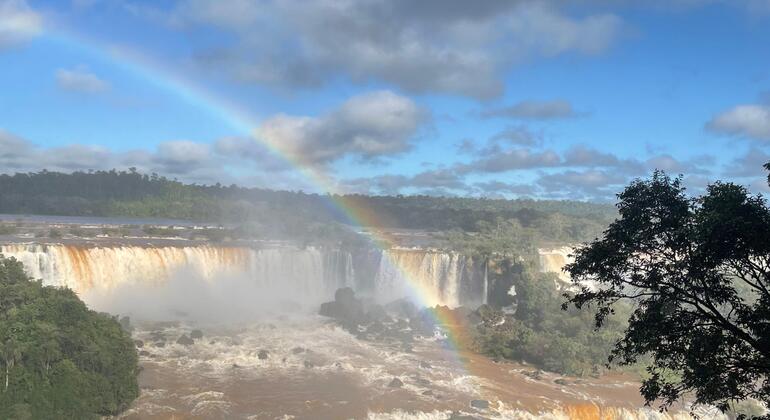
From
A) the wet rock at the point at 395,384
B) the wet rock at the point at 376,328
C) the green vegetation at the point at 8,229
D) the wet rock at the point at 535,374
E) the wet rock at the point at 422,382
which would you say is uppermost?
the green vegetation at the point at 8,229

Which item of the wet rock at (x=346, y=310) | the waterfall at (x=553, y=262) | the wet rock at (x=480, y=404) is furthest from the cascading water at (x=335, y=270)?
the wet rock at (x=480, y=404)

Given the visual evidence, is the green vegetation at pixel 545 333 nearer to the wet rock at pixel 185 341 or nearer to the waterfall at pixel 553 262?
the waterfall at pixel 553 262

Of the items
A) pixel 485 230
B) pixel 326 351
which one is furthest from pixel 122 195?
pixel 326 351

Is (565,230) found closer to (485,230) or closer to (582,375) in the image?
(485,230)

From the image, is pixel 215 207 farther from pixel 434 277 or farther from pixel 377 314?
pixel 377 314

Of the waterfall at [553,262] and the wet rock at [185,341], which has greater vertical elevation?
the waterfall at [553,262]

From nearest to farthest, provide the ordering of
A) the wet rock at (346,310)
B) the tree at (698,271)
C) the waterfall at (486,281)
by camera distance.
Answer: the tree at (698,271)
the wet rock at (346,310)
the waterfall at (486,281)
